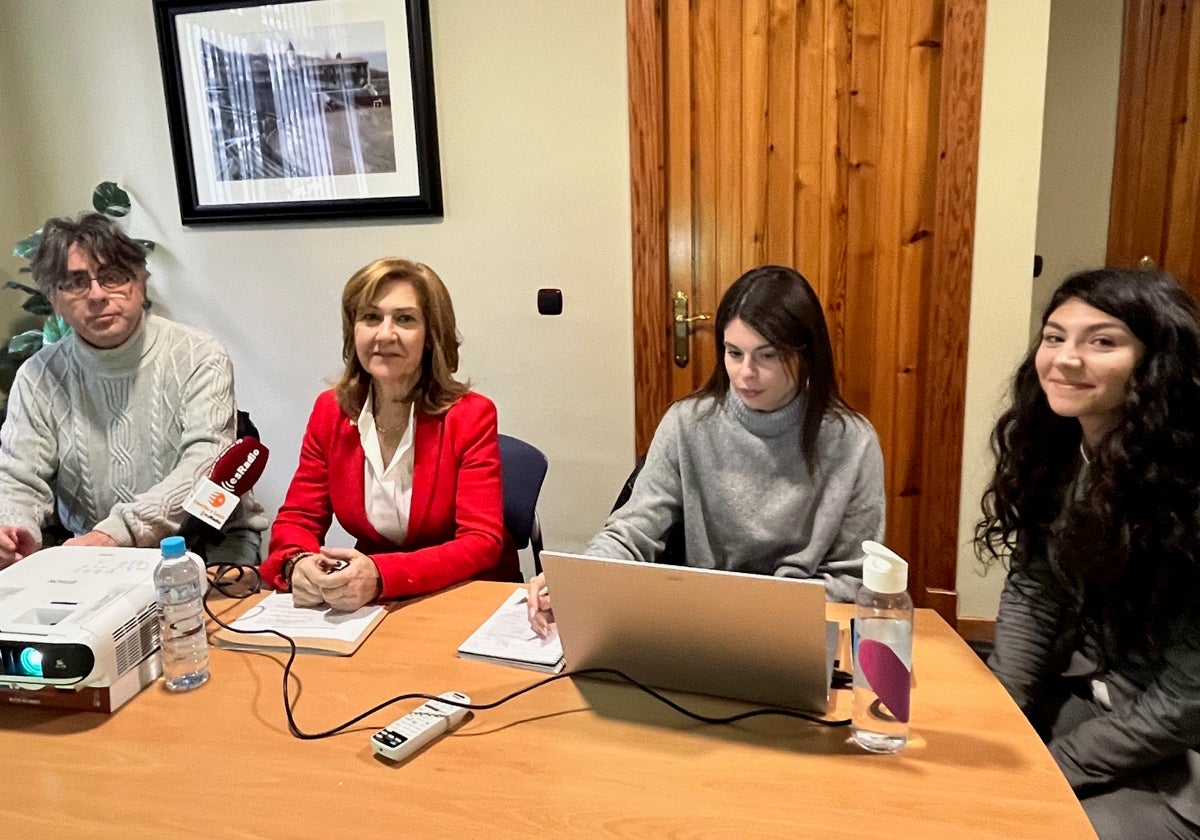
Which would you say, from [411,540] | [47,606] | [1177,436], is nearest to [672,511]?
[411,540]

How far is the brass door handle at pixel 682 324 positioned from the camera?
2699mm

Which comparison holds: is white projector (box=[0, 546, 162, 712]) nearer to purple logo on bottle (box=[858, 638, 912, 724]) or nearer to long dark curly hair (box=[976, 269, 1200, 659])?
purple logo on bottle (box=[858, 638, 912, 724])

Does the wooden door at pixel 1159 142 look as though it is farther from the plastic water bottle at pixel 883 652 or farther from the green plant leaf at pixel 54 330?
the green plant leaf at pixel 54 330

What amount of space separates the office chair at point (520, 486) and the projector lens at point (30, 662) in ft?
3.15

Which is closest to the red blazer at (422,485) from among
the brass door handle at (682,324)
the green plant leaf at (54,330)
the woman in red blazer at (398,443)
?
the woman in red blazer at (398,443)

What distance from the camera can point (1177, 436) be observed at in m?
1.24

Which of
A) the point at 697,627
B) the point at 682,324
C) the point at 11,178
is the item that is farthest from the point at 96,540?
the point at 11,178

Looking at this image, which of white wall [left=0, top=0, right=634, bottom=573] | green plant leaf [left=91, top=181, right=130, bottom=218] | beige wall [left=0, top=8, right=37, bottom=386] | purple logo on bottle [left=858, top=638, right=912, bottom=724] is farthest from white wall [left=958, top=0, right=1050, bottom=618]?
beige wall [left=0, top=8, right=37, bottom=386]

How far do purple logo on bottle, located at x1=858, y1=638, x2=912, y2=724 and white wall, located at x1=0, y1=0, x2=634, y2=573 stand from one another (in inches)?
72.0

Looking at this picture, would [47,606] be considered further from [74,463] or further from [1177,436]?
[1177,436]

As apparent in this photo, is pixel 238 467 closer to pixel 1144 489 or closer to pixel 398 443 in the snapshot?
pixel 398 443

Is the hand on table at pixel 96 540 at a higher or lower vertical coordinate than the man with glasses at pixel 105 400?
lower

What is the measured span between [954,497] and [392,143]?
6.67 feet

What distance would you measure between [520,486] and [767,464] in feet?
2.02
